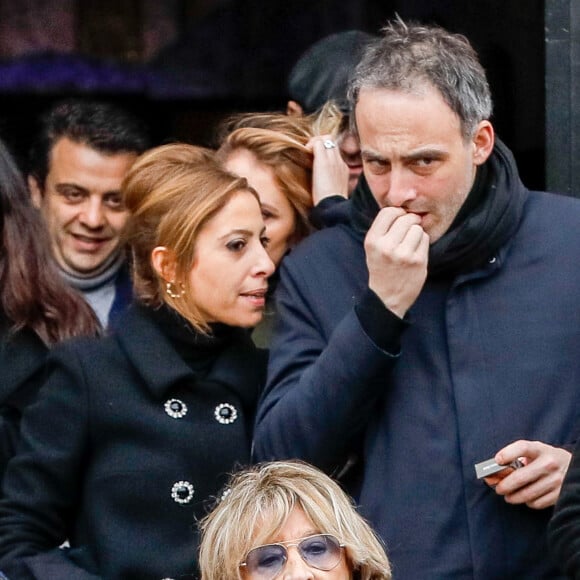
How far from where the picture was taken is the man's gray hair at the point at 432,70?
3.40 metres

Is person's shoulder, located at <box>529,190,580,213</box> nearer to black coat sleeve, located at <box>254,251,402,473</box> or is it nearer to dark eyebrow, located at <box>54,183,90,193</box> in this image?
black coat sleeve, located at <box>254,251,402,473</box>

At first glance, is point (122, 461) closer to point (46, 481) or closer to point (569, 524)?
point (46, 481)

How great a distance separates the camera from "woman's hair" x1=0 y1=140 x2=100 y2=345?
3.90m

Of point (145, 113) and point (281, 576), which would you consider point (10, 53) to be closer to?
point (145, 113)

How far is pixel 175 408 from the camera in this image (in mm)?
3596

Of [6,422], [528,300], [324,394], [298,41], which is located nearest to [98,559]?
[6,422]

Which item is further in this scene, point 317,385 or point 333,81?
point 333,81

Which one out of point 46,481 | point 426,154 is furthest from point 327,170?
point 46,481

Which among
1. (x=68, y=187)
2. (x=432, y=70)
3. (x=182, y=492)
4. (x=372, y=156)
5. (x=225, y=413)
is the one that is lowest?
(x=182, y=492)

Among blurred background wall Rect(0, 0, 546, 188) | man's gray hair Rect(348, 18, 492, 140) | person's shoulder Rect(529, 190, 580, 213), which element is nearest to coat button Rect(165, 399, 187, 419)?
man's gray hair Rect(348, 18, 492, 140)

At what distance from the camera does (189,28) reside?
267 inches

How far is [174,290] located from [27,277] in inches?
17.5

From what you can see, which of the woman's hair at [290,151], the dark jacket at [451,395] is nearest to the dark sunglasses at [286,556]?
the dark jacket at [451,395]

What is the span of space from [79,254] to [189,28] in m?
2.50
